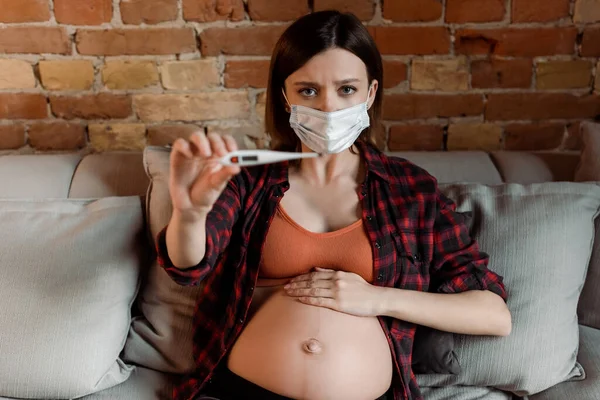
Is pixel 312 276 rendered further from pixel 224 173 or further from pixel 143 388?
pixel 143 388

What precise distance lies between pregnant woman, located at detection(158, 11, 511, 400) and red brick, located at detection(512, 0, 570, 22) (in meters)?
0.60

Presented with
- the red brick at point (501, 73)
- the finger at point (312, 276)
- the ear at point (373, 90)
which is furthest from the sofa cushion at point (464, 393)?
the red brick at point (501, 73)

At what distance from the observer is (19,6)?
1.51m

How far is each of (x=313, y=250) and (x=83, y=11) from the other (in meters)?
0.98

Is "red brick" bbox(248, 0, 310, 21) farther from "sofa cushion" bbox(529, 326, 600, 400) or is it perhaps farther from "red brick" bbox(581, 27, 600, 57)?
"sofa cushion" bbox(529, 326, 600, 400)

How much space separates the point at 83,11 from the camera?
151 cm

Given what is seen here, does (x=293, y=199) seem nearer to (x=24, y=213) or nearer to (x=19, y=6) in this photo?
(x=24, y=213)

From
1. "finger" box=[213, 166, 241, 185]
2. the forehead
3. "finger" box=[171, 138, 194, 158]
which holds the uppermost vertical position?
the forehead

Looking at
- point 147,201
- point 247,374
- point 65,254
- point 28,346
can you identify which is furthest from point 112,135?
point 247,374

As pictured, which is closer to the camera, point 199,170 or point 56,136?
point 199,170

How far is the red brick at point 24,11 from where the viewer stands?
1.50m

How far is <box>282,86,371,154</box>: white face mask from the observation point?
1.08 metres

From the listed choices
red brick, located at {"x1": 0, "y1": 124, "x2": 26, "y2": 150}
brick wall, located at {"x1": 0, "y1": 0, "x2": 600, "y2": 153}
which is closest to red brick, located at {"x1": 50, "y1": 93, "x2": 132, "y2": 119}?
brick wall, located at {"x1": 0, "y1": 0, "x2": 600, "y2": 153}

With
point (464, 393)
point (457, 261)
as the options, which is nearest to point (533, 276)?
point (457, 261)
